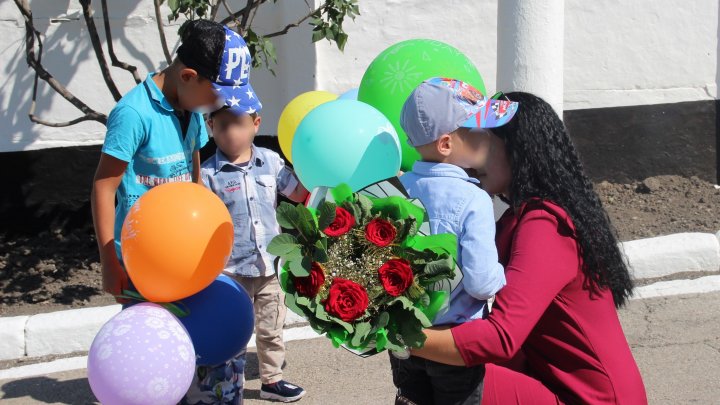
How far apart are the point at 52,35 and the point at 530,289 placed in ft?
15.9

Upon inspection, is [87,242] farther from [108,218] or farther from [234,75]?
[234,75]

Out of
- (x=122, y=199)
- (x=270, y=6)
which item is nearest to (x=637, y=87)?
(x=270, y=6)

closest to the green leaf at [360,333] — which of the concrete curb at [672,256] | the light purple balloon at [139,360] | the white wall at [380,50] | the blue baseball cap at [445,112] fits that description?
the blue baseball cap at [445,112]

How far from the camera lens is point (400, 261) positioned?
2270 mm

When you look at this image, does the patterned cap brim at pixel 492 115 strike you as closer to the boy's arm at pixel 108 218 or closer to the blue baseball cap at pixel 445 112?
the blue baseball cap at pixel 445 112

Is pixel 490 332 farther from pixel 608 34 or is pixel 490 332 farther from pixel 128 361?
pixel 608 34

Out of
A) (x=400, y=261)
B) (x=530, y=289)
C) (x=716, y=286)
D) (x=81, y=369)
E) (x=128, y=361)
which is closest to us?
(x=400, y=261)

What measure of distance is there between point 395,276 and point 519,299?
39 cm

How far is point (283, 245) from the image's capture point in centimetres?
229

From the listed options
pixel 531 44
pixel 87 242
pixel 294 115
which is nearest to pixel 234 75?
pixel 294 115

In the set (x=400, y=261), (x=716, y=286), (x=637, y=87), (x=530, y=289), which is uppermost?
(x=400, y=261)

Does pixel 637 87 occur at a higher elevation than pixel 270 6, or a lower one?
lower

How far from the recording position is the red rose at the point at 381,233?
2262 millimetres

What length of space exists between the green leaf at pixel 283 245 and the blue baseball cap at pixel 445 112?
1.63ft
